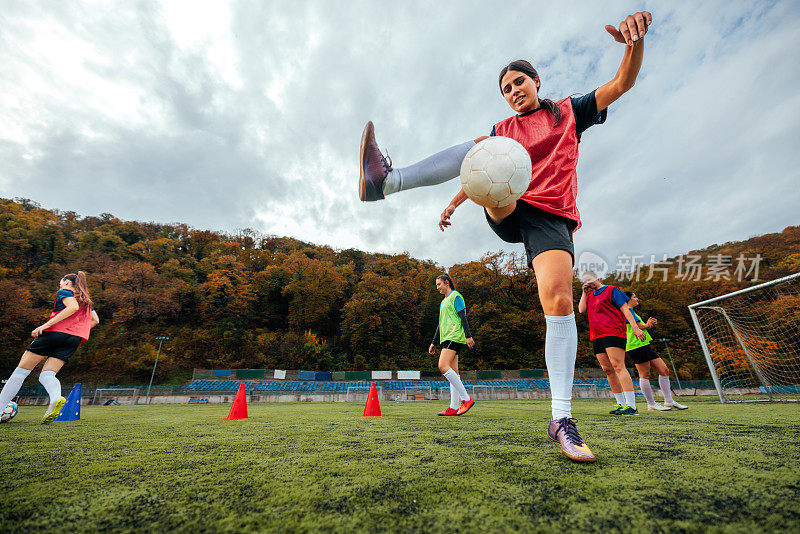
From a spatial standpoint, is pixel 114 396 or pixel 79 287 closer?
pixel 79 287

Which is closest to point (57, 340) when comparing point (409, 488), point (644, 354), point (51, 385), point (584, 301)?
point (51, 385)

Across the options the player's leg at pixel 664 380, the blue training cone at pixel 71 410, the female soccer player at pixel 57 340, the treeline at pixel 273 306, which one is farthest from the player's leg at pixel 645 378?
the treeline at pixel 273 306

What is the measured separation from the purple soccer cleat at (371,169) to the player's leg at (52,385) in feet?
16.5

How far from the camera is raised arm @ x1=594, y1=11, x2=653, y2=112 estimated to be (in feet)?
7.12

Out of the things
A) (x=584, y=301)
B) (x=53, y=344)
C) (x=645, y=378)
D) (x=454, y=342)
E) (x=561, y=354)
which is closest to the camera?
(x=561, y=354)

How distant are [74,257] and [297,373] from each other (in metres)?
37.2

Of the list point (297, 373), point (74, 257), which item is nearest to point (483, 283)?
point (297, 373)

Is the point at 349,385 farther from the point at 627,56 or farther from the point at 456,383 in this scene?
the point at 627,56

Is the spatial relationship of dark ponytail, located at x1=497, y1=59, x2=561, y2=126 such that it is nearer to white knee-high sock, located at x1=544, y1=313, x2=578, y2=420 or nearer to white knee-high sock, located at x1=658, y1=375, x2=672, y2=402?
white knee-high sock, located at x1=544, y1=313, x2=578, y2=420

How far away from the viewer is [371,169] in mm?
2805

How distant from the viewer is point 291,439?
2.67 metres

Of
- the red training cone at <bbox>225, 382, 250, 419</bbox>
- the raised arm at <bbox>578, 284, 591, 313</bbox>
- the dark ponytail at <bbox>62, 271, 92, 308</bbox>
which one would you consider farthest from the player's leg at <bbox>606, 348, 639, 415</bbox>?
the dark ponytail at <bbox>62, 271, 92, 308</bbox>

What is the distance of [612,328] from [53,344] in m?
8.03

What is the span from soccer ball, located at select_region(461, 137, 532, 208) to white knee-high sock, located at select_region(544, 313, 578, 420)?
2.78ft
